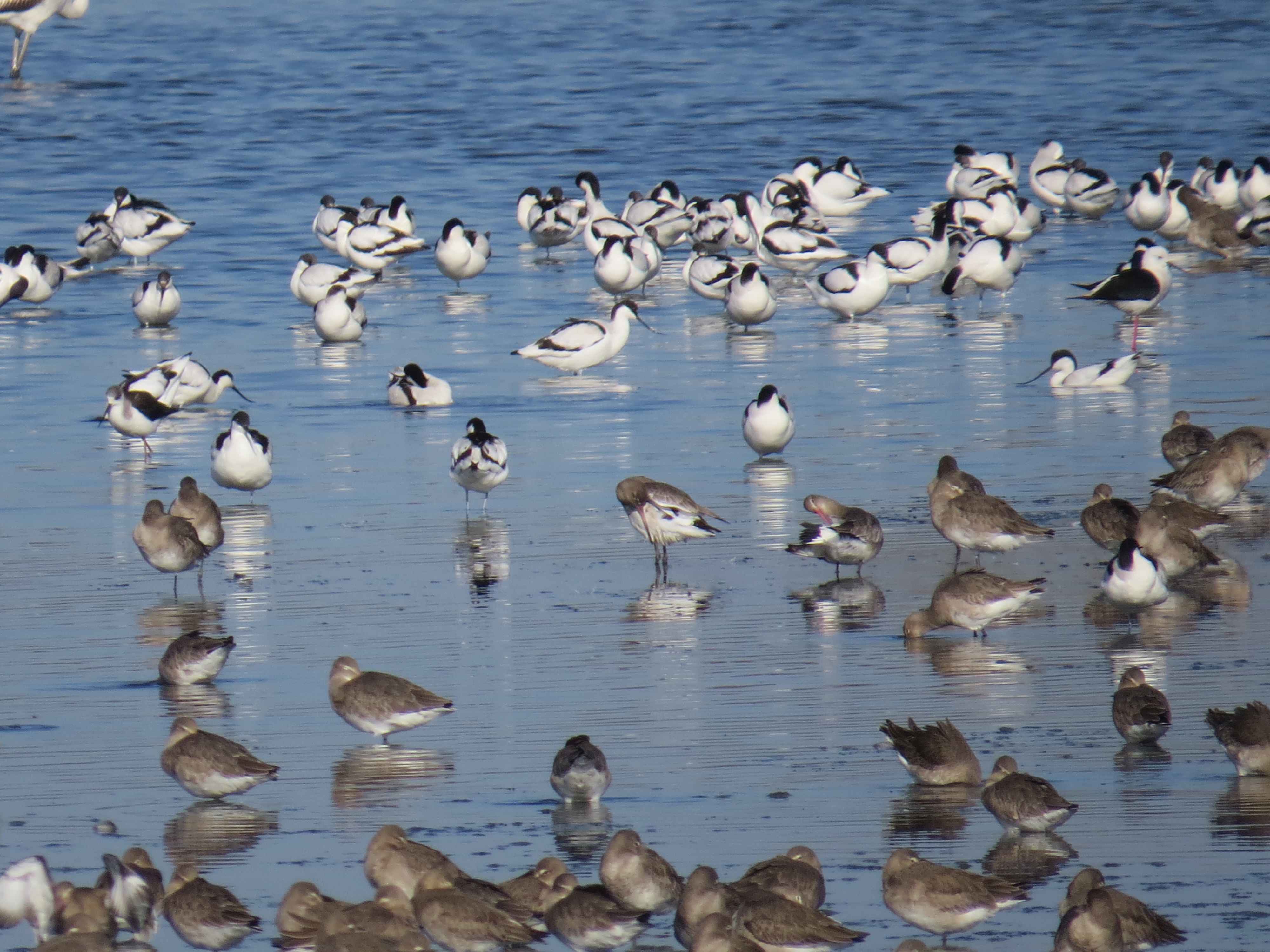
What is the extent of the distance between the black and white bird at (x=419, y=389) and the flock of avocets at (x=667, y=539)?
3 centimetres

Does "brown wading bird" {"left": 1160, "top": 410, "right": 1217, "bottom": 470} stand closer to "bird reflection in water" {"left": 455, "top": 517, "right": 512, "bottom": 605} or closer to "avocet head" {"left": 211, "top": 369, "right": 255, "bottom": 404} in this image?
"bird reflection in water" {"left": 455, "top": 517, "right": 512, "bottom": 605}

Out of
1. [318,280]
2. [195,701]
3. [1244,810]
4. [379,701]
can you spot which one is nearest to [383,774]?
[379,701]

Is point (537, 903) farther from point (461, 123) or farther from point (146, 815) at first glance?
point (461, 123)

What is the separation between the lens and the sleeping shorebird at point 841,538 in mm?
11977

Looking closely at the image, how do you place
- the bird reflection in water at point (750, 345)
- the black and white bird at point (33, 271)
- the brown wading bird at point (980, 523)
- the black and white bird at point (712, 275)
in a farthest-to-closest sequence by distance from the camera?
the black and white bird at point (33, 271)
the black and white bird at point (712, 275)
the bird reflection in water at point (750, 345)
the brown wading bird at point (980, 523)

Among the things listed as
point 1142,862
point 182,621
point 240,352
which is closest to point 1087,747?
point 1142,862

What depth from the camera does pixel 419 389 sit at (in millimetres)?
17469

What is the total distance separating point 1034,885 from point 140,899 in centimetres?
311

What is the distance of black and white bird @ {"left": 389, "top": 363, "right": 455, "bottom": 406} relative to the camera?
17.4 meters

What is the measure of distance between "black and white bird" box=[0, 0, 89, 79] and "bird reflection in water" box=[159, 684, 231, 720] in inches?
1645

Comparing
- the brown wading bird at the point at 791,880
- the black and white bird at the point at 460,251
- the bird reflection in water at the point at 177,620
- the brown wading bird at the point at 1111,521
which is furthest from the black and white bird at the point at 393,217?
the brown wading bird at the point at 791,880

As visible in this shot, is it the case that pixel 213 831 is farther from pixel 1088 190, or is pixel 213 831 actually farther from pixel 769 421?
pixel 1088 190

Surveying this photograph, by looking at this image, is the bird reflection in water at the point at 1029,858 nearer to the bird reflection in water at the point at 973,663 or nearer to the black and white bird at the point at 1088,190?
the bird reflection in water at the point at 973,663

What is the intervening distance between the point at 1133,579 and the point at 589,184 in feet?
66.4
